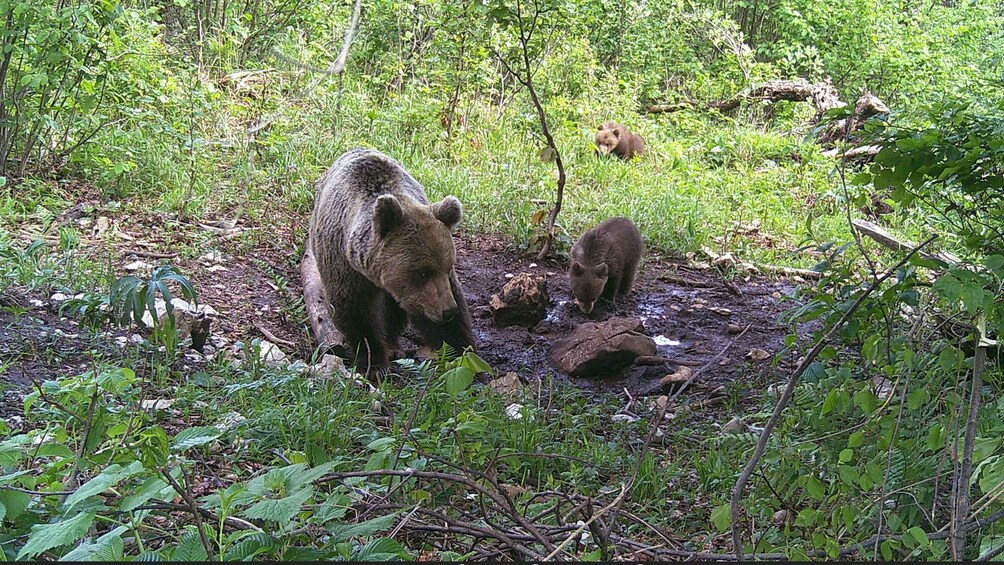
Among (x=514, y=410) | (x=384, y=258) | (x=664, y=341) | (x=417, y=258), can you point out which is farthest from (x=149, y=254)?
(x=664, y=341)

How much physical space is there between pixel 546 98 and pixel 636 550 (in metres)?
9.50

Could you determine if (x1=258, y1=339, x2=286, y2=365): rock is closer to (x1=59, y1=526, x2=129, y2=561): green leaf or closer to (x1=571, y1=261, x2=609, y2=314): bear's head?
(x1=571, y1=261, x2=609, y2=314): bear's head

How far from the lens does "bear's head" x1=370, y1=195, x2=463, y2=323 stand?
5.10m

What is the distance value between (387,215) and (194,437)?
2.76 metres

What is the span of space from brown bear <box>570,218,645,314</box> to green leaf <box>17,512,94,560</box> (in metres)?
4.70

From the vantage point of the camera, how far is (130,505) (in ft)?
6.69

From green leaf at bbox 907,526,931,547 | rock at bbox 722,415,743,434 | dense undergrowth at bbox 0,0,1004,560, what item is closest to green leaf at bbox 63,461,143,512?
dense undergrowth at bbox 0,0,1004,560

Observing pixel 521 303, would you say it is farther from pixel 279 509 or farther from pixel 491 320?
pixel 279 509

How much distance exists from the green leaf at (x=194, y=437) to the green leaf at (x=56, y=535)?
29 cm

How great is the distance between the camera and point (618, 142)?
34.2ft

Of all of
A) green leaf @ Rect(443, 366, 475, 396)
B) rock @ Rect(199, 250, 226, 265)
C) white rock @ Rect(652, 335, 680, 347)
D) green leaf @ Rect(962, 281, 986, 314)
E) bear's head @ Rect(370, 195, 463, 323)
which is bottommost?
white rock @ Rect(652, 335, 680, 347)

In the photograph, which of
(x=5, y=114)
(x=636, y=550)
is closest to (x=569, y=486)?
(x=636, y=550)

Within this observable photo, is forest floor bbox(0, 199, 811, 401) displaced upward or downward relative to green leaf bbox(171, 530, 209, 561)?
downward

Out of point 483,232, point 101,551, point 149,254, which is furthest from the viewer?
point 483,232
